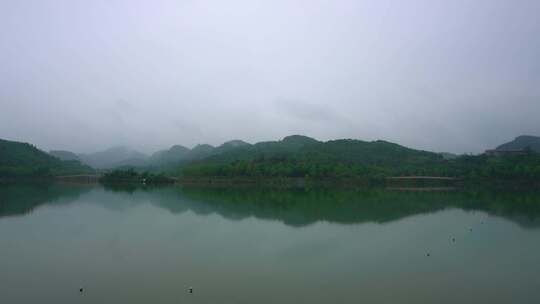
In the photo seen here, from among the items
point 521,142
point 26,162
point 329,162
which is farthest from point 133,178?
point 521,142

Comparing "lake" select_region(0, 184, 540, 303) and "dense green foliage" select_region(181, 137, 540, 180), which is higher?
"dense green foliage" select_region(181, 137, 540, 180)

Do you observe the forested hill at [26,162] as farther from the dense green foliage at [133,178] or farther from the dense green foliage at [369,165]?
the dense green foliage at [369,165]

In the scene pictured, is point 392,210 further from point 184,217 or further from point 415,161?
point 415,161

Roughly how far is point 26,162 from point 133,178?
20.2 metres

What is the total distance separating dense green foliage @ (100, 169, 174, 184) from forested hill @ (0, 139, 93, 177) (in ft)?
33.9

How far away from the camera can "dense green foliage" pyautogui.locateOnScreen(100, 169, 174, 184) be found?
53.2 meters

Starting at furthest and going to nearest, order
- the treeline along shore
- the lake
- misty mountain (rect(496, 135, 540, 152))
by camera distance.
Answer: misty mountain (rect(496, 135, 540, 152)) < the treeline along shore < the lake

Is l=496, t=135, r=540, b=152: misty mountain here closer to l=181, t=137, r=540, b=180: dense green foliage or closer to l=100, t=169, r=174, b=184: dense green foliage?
l=181, t=137, r=540, b=180: dense green foliage

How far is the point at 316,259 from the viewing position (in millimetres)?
11039

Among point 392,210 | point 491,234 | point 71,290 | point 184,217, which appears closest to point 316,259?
point 71,290

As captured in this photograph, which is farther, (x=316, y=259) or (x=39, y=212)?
(x=39, y=212)

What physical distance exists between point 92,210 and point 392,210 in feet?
53.7

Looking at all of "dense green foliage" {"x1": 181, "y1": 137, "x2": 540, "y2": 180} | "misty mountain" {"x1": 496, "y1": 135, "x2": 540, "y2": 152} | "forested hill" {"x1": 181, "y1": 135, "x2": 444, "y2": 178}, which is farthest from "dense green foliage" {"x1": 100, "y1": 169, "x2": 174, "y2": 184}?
"misty mountain" {"x1": 496, "y1": 135, "x2": 540, "y2": 152}

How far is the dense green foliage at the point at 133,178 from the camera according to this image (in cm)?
5325
